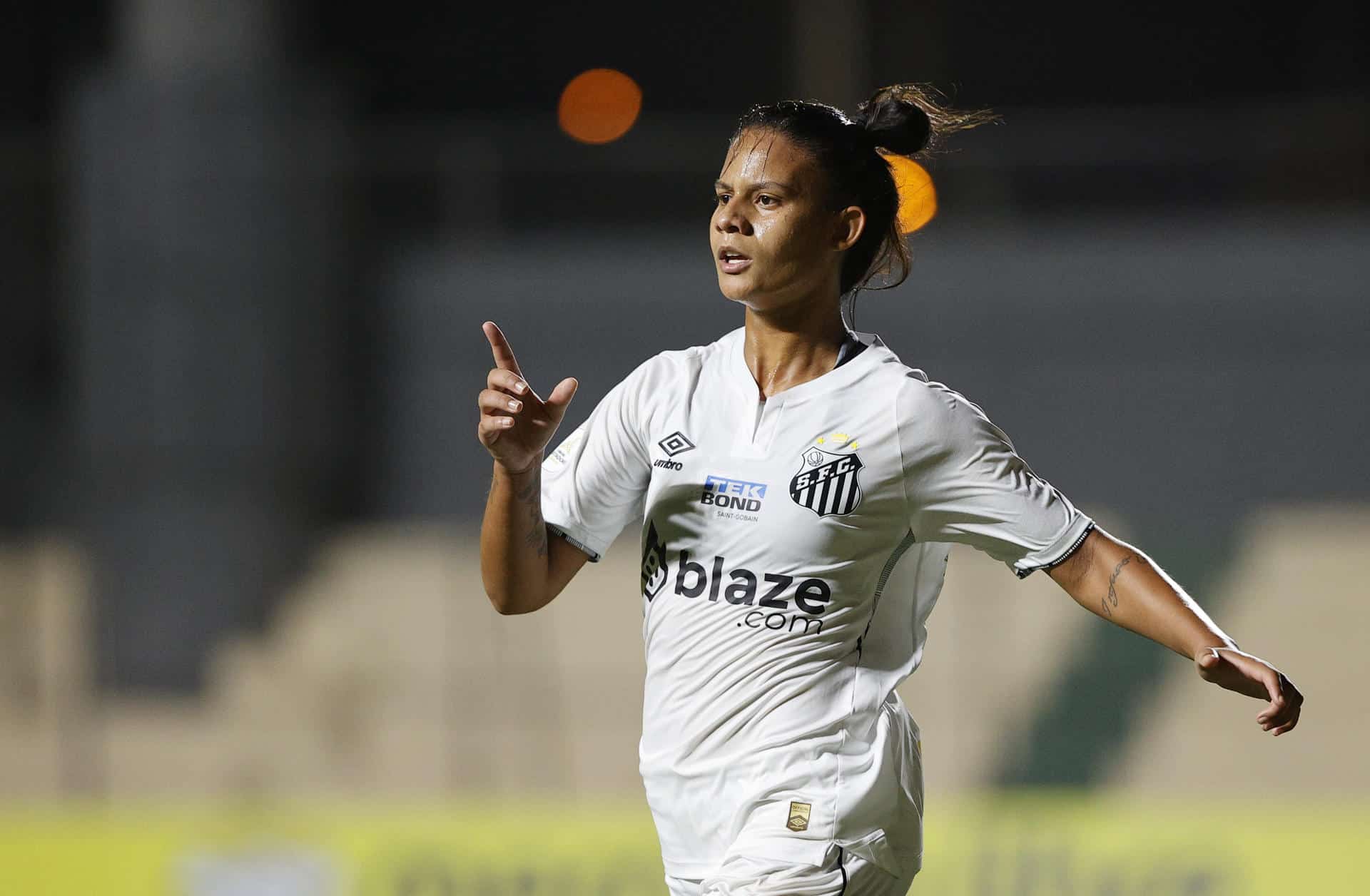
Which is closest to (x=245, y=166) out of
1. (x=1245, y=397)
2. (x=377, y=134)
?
(x=377, y=134)

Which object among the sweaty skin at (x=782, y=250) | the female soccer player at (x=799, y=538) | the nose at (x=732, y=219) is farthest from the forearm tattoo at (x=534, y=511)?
the nose at (x=732, y=219)

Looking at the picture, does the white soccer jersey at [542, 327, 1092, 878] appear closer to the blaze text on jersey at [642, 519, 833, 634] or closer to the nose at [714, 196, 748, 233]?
the blaze text on jersey at [642, 519, 833, 634]

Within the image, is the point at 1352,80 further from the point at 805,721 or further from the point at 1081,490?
the point at 805,721

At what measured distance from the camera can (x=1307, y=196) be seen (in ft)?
28.6

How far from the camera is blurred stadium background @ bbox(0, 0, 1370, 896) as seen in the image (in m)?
7.29

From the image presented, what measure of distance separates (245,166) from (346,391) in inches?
53.1

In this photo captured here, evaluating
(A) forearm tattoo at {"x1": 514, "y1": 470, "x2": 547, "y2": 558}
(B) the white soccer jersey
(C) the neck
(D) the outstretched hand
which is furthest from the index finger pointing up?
(D) the outstretched hand

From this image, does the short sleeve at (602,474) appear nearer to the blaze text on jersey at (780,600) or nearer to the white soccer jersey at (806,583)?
the white soccer jersey at (806,583)

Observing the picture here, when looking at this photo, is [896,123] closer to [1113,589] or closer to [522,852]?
[1113,589]

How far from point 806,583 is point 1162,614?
57 centimetres

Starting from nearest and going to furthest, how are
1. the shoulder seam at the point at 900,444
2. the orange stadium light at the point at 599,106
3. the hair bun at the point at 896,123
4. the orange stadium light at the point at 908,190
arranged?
the shoulder seam at the point at 900,444
the hair bun at the point at 896,123
the orange stadium light at the point at 908,190
the orange stadium light at the point at 599,106

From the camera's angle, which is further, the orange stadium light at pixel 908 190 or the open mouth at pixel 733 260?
the orange stadium light at pixel 908 190

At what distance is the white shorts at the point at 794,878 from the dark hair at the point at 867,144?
3.25 feet

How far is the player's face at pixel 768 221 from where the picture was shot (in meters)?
2.70
